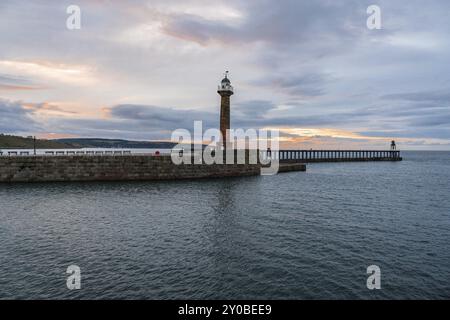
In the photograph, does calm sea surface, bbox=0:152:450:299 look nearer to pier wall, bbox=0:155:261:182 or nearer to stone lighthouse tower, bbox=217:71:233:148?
pier wall, bbox=0:155:261:182

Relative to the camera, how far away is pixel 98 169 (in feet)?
148

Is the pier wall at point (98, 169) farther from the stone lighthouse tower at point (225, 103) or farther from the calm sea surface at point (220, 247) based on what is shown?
the calm sea surface at point (220, 247)

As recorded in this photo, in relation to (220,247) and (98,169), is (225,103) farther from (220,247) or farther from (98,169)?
(220,247)

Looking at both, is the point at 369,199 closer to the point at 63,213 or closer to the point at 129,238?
the point at 129,238

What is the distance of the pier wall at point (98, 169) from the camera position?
4203 centimetres

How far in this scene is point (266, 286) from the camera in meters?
12.0

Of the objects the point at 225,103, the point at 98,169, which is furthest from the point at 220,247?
the point at 225,103

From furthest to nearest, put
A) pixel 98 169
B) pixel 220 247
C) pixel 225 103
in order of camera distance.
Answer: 1. pixel 225 103
2. pixel 98 169
3. pixel 220 247

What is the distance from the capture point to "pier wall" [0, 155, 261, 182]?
42034mm

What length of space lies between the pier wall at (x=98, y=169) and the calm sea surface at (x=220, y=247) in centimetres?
1207

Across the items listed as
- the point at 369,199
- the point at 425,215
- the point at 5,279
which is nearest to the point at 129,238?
the point at 5,279

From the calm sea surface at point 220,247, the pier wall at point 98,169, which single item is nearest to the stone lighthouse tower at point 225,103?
the pier wall at point 98,169

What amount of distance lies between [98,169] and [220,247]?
1406 inches
